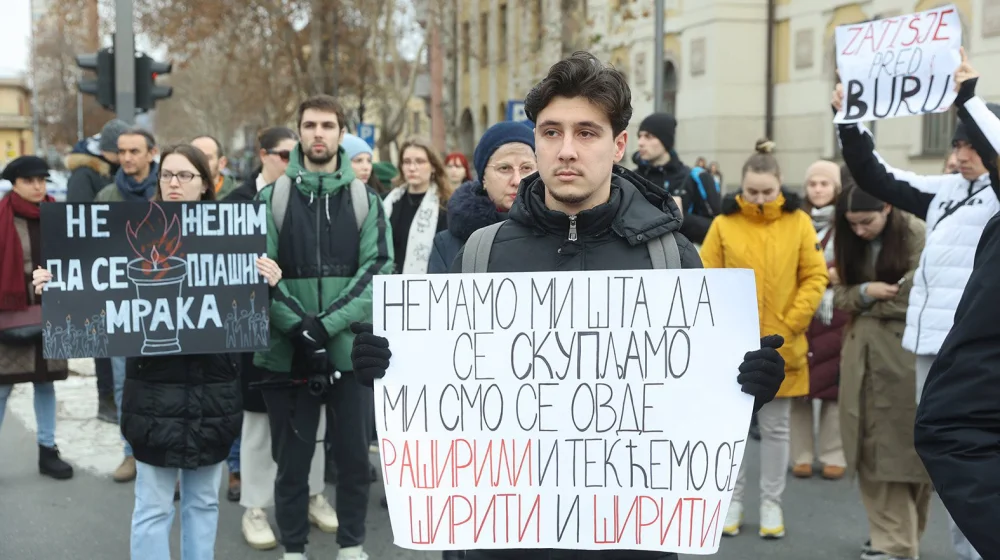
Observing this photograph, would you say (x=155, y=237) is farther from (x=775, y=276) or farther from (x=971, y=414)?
(x=971, y=414)

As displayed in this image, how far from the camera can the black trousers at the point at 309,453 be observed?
5.26m

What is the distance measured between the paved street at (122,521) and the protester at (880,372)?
1.00ft

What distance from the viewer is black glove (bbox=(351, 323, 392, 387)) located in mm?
2859

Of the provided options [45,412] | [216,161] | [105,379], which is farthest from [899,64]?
[105,379]

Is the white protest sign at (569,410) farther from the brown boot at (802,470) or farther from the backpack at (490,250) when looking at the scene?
the brown boot at (802,470)

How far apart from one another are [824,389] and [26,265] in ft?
17.3

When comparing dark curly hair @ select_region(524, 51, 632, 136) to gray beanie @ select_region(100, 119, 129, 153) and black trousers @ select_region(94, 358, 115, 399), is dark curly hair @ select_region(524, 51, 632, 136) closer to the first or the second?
gray beanie @ select_region(100, 119, 129, 153)

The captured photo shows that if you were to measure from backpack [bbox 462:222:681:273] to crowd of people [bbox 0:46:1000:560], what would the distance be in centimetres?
2

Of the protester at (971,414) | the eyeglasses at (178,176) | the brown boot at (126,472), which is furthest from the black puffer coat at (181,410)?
the protester at (971,414)

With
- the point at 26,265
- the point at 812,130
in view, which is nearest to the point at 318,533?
the point at 26,265

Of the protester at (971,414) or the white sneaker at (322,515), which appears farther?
the white sneaker at (322,515)

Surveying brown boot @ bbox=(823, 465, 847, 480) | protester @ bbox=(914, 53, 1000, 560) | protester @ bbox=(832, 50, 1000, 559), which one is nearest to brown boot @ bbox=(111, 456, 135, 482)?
brown boot @ bbox=(823, 465, 847, 480)

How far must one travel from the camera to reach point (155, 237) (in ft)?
15.6

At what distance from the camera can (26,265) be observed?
6.84 metres
